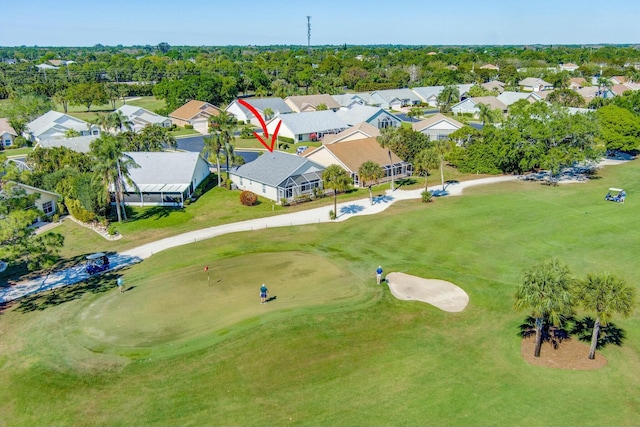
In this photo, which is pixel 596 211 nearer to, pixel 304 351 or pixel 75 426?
pixel 304 351

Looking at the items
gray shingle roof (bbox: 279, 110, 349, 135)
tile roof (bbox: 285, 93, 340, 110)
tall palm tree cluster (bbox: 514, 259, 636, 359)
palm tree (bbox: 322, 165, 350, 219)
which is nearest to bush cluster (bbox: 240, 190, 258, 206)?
palm tree (bbox: 322, 165, 350, 219)

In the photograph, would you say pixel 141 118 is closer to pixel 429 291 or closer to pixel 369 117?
pixel 369 117

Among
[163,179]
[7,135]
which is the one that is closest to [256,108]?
[7,135]

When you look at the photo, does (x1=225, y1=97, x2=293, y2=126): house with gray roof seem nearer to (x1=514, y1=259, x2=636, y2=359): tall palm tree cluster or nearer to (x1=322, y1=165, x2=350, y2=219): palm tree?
(x1=322, y1=165, x2=350, y2=219): palm tree

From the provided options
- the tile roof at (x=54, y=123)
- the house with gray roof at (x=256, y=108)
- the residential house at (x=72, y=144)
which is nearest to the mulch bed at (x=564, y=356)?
the residential house at (x=72, y=144)

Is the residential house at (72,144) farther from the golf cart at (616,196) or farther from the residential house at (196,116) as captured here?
the golf cart at (616,196)
